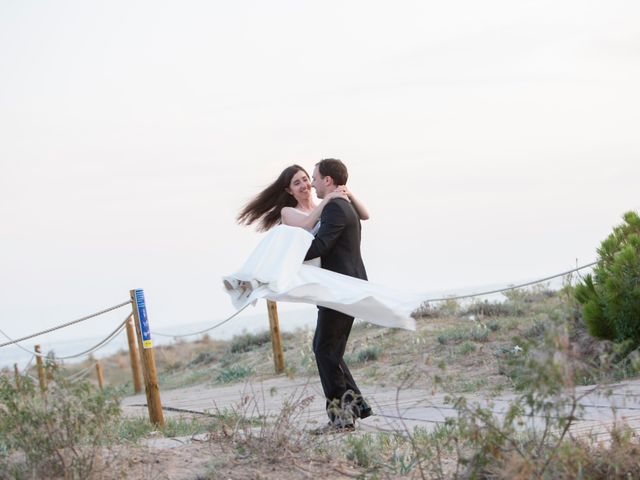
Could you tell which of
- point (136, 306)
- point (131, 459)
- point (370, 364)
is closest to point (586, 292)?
point (370, 364)

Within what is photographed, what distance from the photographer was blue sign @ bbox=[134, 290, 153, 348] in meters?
7.82

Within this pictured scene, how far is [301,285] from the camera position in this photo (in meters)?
6.71

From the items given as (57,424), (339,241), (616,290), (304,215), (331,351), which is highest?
(304,215)

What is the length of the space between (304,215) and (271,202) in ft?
1.27

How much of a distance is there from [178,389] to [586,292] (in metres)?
7.23

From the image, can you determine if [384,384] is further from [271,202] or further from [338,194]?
[338,194]

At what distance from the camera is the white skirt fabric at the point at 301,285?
6727 millimetres

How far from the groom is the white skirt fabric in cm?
12

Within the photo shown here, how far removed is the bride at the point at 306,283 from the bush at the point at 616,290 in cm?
340

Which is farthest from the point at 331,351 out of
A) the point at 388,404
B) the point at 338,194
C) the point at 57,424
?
the point at 57,424

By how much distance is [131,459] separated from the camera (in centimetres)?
524

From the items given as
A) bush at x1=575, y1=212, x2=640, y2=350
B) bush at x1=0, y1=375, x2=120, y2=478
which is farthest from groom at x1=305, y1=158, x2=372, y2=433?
bush at x1=575, y1=212, x2=640, y2=350

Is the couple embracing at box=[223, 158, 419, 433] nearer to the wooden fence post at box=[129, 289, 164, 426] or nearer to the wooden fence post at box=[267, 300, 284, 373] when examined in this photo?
the wooden fence post at box=[129, 289, 164, 426]

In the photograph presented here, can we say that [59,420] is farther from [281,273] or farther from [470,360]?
[470,360]
